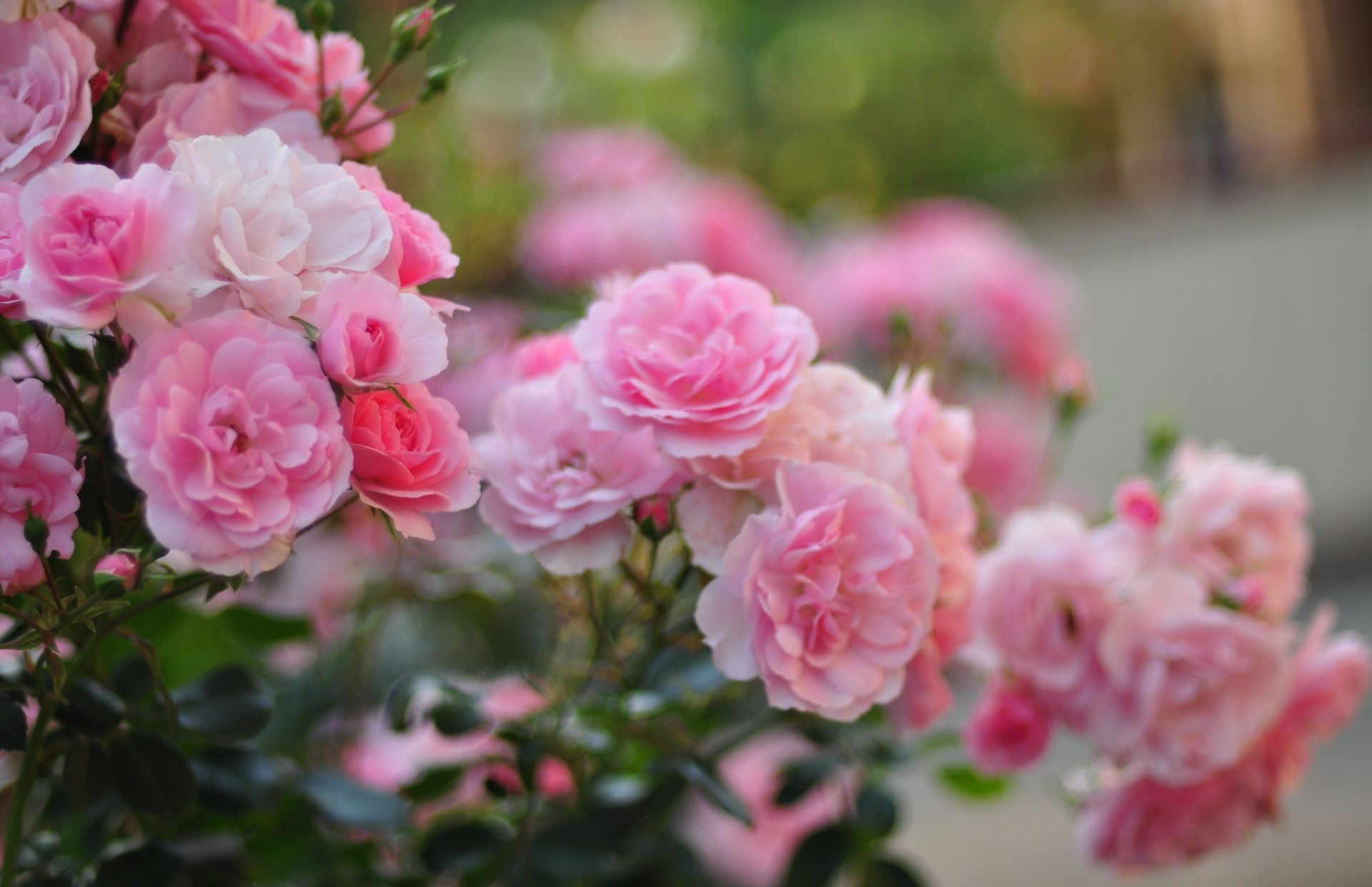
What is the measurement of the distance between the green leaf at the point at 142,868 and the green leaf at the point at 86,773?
0.03m

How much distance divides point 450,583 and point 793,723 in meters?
0.24

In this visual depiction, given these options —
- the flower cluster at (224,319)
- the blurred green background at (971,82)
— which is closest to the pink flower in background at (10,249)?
the flower cluster at (224,319)

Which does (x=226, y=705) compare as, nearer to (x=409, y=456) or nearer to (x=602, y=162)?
(x=409, y=456)

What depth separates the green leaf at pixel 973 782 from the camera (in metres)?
0.70

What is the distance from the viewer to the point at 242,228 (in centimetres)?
34

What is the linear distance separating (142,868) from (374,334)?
0.26m

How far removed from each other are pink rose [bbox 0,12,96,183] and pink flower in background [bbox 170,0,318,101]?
0.04 m

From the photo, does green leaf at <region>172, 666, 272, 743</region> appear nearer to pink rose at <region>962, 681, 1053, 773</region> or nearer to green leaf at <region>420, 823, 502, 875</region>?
green leaf at <region>420, 823, 502, 875</region>

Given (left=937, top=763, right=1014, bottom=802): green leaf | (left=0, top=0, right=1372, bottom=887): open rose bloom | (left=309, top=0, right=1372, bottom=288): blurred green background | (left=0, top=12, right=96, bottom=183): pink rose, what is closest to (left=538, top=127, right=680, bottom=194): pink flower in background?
(left=0, top=0, right=1372, bottom=887): open rose bloom

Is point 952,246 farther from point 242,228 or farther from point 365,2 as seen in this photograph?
point 242,228

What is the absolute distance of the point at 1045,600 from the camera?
1.70 feet

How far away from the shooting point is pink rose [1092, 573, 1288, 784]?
1.67 ft

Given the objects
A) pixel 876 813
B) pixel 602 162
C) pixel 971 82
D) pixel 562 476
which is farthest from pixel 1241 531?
pixel 971 82

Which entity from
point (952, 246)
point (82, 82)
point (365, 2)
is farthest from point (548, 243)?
point (82, 82)
